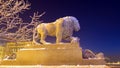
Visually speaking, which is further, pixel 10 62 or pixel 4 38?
pixel 10 62

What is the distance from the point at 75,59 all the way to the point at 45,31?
5.65ft

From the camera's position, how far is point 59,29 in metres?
12.1

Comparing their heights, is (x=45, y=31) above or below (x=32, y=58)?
above

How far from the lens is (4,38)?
1104cm

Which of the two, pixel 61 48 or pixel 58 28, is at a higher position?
pixel 58 28

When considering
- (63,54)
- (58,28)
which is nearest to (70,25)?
(58,28)

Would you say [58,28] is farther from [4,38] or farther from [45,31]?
[4,38]

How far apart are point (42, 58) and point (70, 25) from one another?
5.86 ft

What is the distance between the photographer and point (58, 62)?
37.7ft

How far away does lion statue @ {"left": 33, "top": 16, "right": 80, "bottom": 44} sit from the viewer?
12.1 metres

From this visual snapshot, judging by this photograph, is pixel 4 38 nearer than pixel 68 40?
Yes

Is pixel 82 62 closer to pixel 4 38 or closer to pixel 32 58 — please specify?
pixel 32 58

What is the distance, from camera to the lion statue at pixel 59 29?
12.1 metres

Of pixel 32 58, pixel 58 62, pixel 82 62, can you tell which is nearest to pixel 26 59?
pixel 32 58
